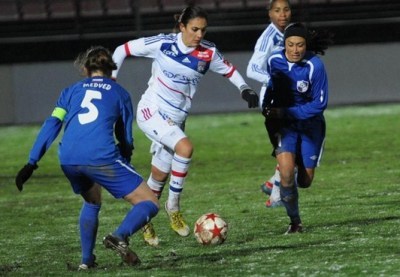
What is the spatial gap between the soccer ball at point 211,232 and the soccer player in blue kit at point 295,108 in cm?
63

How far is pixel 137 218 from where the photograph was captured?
754 cm

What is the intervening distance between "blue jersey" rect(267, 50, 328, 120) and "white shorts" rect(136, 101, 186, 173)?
0.91m

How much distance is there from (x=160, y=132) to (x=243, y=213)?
1.79 metres

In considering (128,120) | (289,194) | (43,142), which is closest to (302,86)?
(289,194)

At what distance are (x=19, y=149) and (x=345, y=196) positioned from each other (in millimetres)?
8039

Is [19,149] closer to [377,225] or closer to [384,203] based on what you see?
[384,203]

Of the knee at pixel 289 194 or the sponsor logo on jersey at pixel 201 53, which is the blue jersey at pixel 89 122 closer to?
the knee at pixel 289 194

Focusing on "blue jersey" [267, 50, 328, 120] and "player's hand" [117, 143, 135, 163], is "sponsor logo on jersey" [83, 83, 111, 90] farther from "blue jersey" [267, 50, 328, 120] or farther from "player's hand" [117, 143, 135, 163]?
"blue jersey" [267, 50, 328, 120]

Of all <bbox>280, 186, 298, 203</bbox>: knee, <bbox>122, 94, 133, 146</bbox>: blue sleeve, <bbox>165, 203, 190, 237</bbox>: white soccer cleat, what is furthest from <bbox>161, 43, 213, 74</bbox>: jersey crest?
<bbox>122, 94, 133, 146</bbox>: blue sleeve

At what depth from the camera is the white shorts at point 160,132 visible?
31.2ft

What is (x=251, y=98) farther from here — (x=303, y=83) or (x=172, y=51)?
(x=172, y=51)

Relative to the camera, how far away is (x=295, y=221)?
927 centimetres

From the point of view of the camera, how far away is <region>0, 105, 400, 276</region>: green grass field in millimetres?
7844

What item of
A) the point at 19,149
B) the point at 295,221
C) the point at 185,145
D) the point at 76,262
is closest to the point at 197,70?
the point at 185,145
